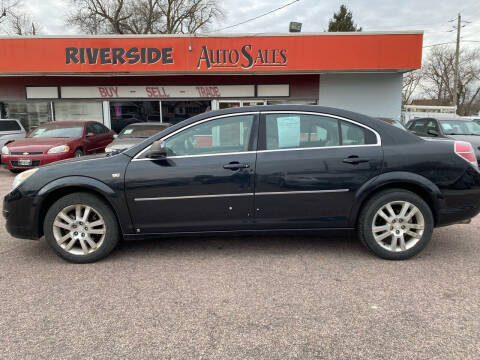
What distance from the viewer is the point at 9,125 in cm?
1207

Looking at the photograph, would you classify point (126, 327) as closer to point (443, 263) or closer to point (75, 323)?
point (75, 323)

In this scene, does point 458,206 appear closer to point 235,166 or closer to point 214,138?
point 235,166

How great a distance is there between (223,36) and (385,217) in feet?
36.0

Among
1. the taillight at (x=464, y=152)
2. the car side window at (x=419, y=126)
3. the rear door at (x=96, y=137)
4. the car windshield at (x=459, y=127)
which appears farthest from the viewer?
the car side window at (x=419, y=126)

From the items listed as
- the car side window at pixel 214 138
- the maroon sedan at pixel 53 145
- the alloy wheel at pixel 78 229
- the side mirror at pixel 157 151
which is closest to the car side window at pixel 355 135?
the car side window at pixel 214 138

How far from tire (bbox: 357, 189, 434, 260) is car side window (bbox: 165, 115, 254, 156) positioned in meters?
1.48

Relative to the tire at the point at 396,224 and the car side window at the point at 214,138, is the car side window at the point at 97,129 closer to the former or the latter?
the car side window at the point at 214,138

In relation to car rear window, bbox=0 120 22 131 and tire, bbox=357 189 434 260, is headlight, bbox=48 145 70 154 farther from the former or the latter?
tire, bbox=357 189 434 260

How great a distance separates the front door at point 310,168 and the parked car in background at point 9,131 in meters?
10.5

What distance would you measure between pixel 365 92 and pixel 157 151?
12.8 meters

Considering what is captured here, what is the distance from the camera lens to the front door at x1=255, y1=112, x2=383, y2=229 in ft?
12.0

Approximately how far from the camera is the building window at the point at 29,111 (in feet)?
49.4

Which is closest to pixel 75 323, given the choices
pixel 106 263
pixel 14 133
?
pixel 106 263

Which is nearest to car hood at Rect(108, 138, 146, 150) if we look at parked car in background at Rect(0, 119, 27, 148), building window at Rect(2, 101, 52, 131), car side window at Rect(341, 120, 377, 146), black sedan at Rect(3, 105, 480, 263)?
parked car in background at Rect(0, 119, 27, 148)
